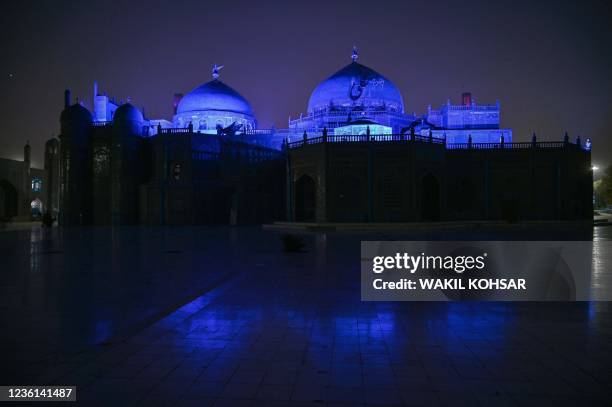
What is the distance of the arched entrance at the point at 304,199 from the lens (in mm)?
34281

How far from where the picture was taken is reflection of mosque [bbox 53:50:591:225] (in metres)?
31.4

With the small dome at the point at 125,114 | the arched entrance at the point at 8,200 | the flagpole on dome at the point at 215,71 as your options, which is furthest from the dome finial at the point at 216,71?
the arched entrance at the point at 8,200

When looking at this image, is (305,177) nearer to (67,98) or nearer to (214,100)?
(214,100)

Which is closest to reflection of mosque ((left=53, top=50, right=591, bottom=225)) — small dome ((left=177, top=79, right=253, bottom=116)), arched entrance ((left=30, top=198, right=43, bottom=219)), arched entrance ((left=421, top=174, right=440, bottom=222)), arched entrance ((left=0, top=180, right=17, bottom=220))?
arched entrance ((left=421, top=174, right=440, bottom=222))

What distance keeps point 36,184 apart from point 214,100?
105 ft

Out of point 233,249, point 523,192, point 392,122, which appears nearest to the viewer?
point 233,249

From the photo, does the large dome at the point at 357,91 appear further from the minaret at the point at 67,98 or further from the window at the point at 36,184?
→ the window at the point at 36,184

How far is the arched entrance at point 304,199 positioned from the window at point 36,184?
43.9 metres

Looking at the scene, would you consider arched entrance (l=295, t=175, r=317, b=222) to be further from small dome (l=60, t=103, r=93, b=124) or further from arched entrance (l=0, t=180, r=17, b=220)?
arched entrance (l=0, t=180, r=17, b=220)

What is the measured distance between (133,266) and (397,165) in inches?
919

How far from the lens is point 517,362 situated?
446cm

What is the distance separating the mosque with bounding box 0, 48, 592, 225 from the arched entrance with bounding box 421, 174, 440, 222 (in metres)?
0.09

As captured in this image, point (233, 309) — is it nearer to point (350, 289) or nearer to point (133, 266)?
point (350, 289)

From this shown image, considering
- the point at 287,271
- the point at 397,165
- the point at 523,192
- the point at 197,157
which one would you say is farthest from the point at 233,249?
the point at 523,192
